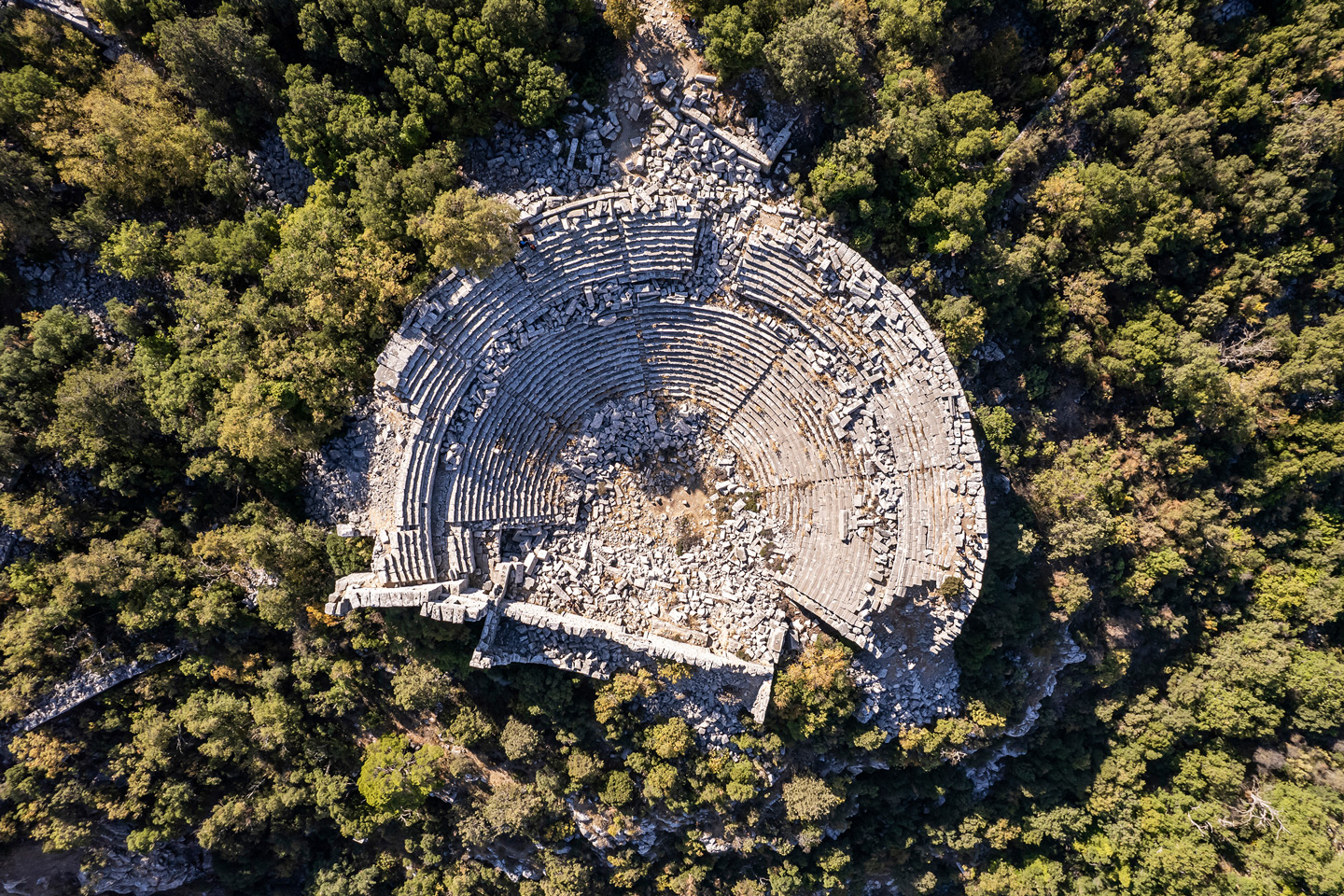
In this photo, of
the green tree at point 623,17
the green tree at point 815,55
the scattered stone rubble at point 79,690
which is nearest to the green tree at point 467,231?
the green tree at point 623,17

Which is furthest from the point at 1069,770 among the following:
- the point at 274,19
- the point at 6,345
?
the point at 6,345

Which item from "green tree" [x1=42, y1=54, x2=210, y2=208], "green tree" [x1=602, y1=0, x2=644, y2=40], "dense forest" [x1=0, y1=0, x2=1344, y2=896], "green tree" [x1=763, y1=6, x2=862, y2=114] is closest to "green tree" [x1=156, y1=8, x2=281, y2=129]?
"dense forest" [x1=0, y1=0, x2=1344, y2=896]

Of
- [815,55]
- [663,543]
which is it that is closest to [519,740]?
[663,543]

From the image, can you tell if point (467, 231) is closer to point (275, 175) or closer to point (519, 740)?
point (275, 175)

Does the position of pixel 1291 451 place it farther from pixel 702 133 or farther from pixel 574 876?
pixel 574 876

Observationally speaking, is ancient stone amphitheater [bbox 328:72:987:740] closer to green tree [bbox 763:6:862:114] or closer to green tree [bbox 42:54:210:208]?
green tree [bbox 763:6:862:114]

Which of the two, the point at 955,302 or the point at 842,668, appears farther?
the point at 842,668

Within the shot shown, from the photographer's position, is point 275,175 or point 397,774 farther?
point 397,774
